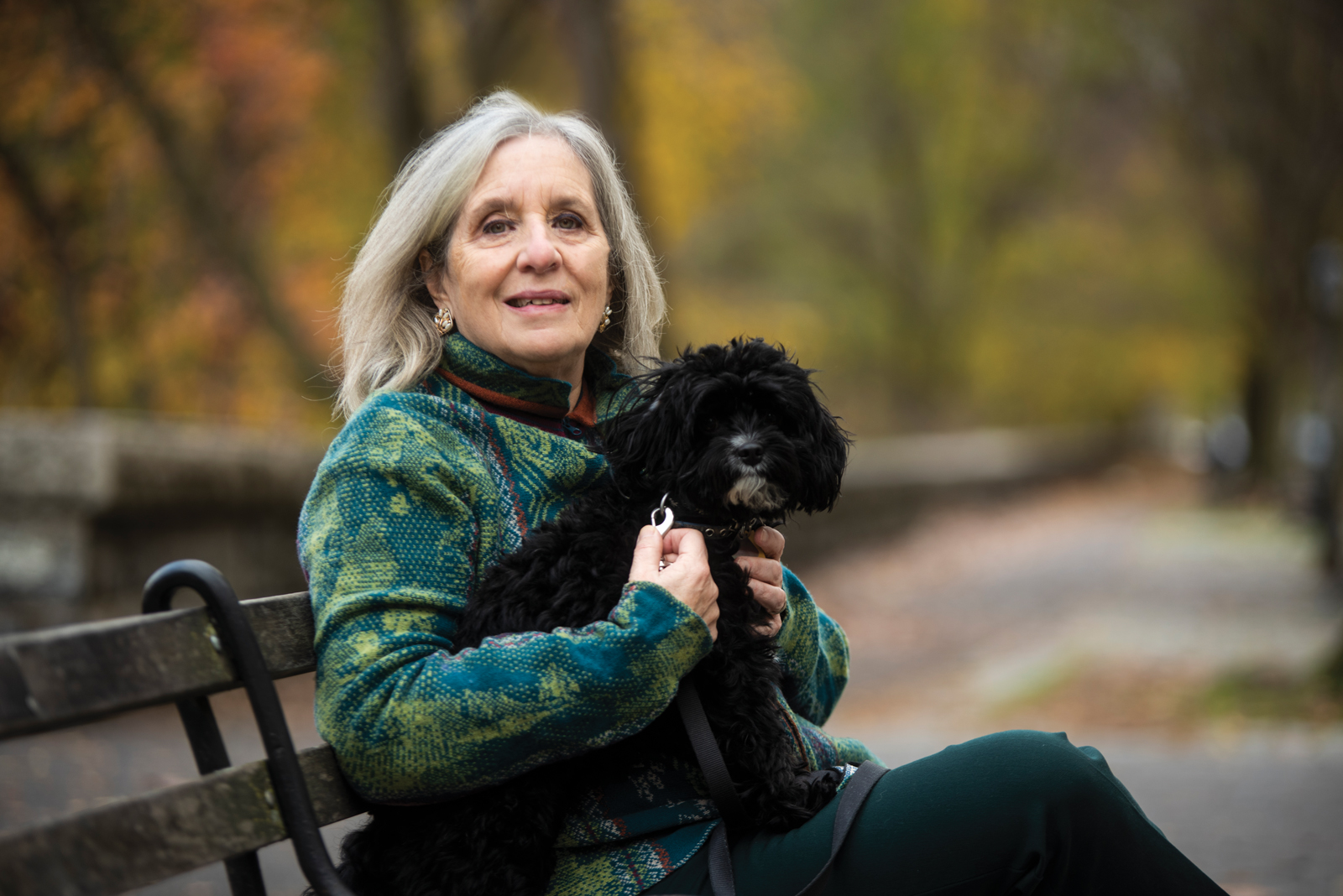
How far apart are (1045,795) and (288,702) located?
6.03 metres

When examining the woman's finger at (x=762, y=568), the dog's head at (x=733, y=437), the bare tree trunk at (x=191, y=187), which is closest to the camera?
the dog's head at (x=733, y=437)

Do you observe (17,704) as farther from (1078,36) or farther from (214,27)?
(1078,36)

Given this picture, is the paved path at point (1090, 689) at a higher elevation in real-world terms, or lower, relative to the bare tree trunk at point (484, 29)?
lower

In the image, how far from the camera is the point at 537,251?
2.40 metres

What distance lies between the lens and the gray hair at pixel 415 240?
2428 millimetres

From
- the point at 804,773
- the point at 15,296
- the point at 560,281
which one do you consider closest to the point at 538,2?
the point at 15,296

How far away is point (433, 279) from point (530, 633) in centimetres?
93

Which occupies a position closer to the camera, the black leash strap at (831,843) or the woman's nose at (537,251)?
the black leash strap at (831,843)

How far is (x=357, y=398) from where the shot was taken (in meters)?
2.45

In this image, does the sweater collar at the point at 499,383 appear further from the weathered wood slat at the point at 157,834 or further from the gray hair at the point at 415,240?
the weathered wood slat at the point at 157,834

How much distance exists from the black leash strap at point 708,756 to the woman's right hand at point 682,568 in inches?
4.9

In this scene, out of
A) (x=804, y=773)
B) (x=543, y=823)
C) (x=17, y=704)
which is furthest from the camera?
(x=804, y=773)

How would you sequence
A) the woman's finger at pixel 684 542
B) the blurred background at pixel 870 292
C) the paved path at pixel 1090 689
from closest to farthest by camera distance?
1. the woman's finger at pixel 684 542
2. the paved path at pixel 1090 689
3. the blurred background at pixel 870 292

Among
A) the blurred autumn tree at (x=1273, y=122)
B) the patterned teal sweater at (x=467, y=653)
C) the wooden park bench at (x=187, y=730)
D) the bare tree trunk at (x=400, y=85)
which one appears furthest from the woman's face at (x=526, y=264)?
the blurred autumn tree at (x=1273, y=122)
